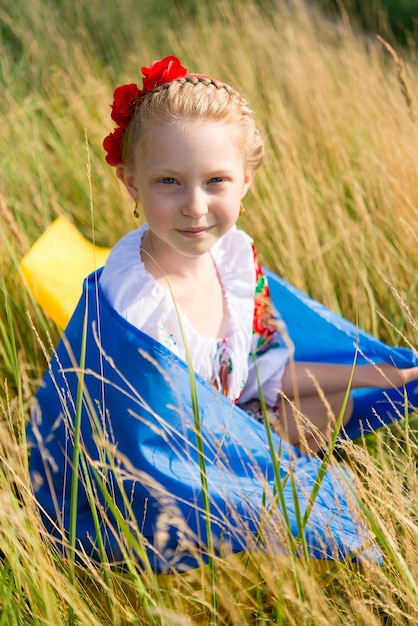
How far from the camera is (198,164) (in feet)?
5.40

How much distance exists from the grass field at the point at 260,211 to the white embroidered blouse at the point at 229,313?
241 mm

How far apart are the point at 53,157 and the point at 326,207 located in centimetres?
137

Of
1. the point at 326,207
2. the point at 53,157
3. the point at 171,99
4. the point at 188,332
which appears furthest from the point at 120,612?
the point at 53,157

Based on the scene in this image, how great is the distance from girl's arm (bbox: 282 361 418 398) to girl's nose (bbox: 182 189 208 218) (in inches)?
24.5

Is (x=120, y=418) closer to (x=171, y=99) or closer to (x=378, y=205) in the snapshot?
(x=171, y=99)

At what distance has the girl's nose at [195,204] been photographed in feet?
5.44

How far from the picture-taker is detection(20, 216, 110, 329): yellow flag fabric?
2398mm

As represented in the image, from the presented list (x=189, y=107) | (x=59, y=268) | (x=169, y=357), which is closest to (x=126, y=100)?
(x=189, y=107)

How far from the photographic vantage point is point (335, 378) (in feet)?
6.93

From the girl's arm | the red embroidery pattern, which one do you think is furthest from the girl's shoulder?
the girl's arm

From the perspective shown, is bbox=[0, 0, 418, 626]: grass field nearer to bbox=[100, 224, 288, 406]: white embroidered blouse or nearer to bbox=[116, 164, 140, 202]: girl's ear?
bbox=[116, 164, 140, 202]: girl's ear

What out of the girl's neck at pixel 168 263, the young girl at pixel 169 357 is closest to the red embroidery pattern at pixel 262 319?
the young girl at pixel 169 357

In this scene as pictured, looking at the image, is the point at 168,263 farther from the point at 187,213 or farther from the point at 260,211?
the point at 260,211

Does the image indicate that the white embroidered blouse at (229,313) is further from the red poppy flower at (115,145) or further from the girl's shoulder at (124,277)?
the red poppy flower at (115,145)
